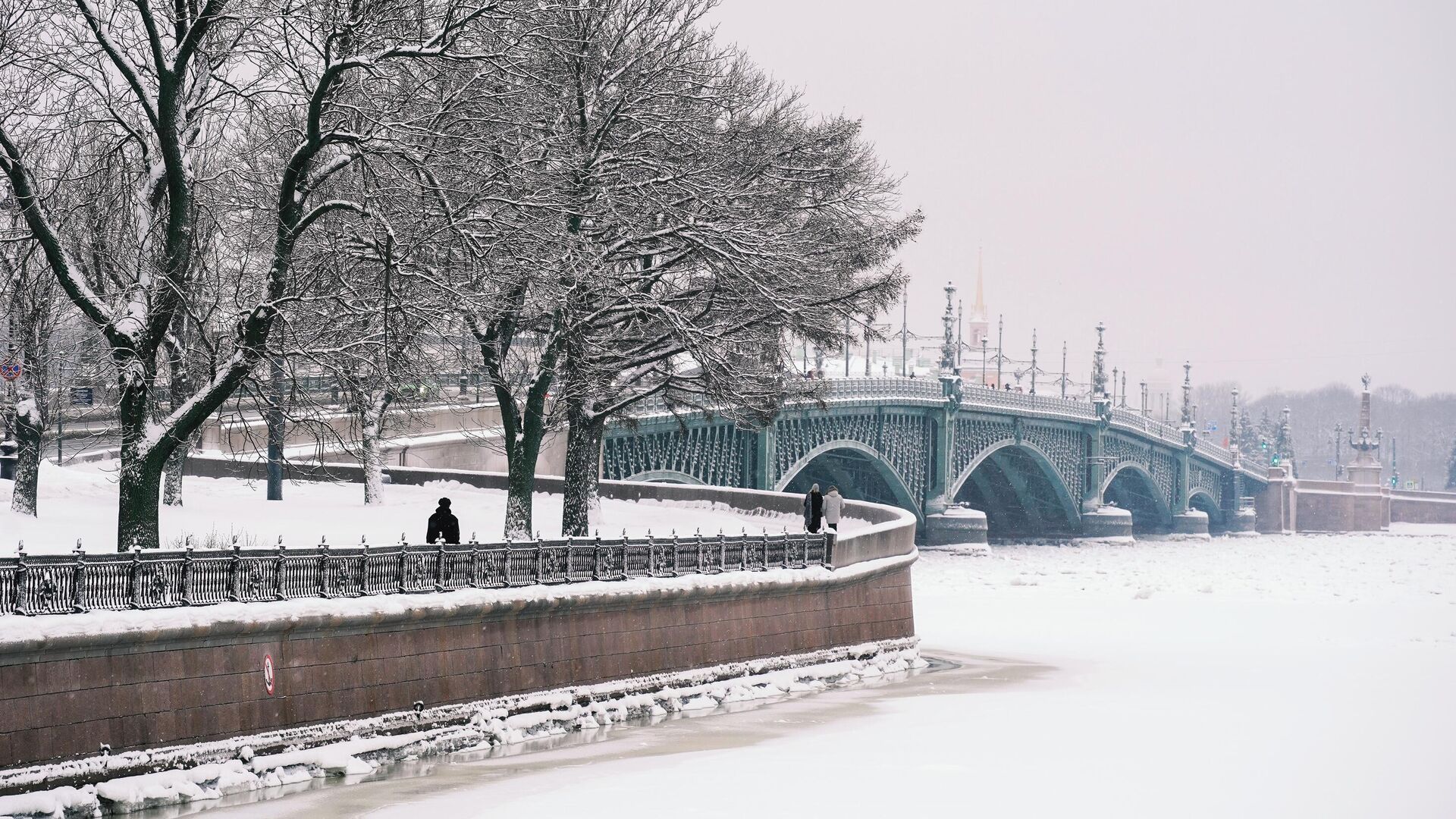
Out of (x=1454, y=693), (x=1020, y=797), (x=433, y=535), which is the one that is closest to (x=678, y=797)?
(x=1020, y=797)

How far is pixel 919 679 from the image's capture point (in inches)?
1172

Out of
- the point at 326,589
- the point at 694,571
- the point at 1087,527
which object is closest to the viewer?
the point at 326,589

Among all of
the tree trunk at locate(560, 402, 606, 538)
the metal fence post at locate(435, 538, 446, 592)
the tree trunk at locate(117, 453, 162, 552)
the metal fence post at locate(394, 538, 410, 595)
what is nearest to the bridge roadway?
the tree trunk at locate(560, 402, 606, 538)

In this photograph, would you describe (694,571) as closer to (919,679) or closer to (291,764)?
(919,679)

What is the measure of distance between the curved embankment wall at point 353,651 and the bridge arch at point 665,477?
19.9 metres

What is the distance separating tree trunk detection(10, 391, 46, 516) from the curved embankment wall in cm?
828

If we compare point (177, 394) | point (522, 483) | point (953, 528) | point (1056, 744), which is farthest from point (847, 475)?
point (1056, 744)

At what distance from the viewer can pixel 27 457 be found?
25047mm

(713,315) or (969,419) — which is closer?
(713,315)

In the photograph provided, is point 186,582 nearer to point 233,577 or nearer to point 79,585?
point 233,577

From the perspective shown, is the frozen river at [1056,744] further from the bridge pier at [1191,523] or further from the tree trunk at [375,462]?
the bridge pier at [1191,523]

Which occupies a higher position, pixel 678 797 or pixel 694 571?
pixel 694 571

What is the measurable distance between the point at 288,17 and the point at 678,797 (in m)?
10.0

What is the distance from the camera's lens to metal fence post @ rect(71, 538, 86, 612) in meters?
15.6
